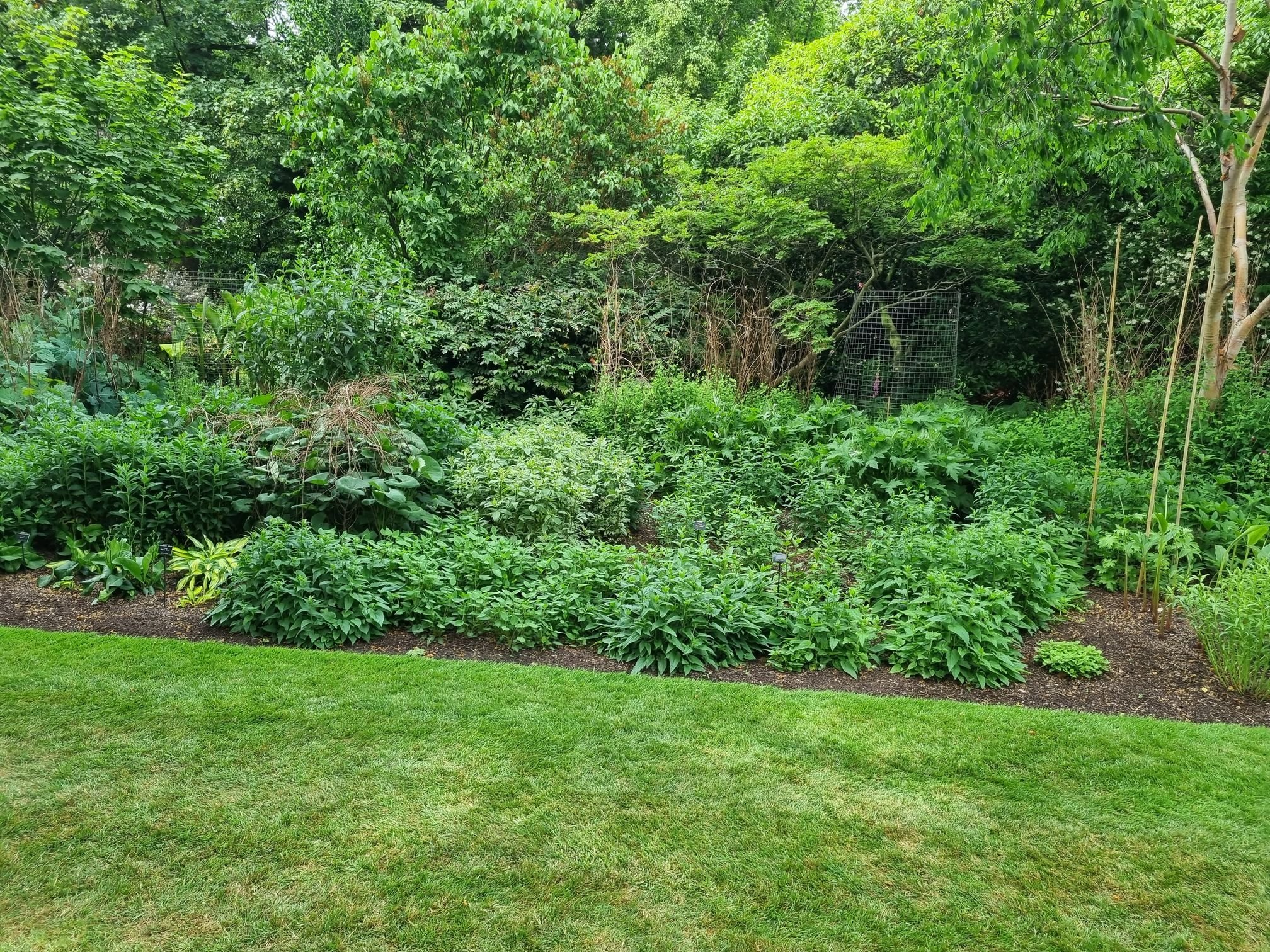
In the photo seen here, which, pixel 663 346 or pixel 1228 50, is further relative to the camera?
pixel 663 346

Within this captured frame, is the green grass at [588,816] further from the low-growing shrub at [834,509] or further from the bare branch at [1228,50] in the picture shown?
the bare branch at [1228,50]

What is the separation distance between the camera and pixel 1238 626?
3.63m

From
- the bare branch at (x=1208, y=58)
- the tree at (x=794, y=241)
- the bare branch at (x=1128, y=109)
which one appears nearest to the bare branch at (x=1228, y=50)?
the bare branch at (x=1208, y=58)

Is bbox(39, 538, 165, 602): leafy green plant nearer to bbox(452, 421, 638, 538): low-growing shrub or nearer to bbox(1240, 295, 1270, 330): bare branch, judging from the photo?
bbox(452, 421, 638, 538): low-growing shrub

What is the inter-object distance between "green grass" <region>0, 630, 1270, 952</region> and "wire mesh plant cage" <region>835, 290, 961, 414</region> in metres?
6.88

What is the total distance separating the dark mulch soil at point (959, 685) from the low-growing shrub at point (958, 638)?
73 mm

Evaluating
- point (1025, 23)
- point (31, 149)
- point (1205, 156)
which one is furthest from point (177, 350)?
point (1205, 156)

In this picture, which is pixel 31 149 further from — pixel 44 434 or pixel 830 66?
pixel 830 66

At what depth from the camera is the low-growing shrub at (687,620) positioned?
152 inches

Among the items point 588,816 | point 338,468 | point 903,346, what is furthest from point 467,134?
point 588,816

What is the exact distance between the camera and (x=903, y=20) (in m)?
11.0

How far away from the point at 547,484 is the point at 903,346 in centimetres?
634

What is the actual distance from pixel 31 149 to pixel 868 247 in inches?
369

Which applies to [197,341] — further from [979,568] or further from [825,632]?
[979,568]
